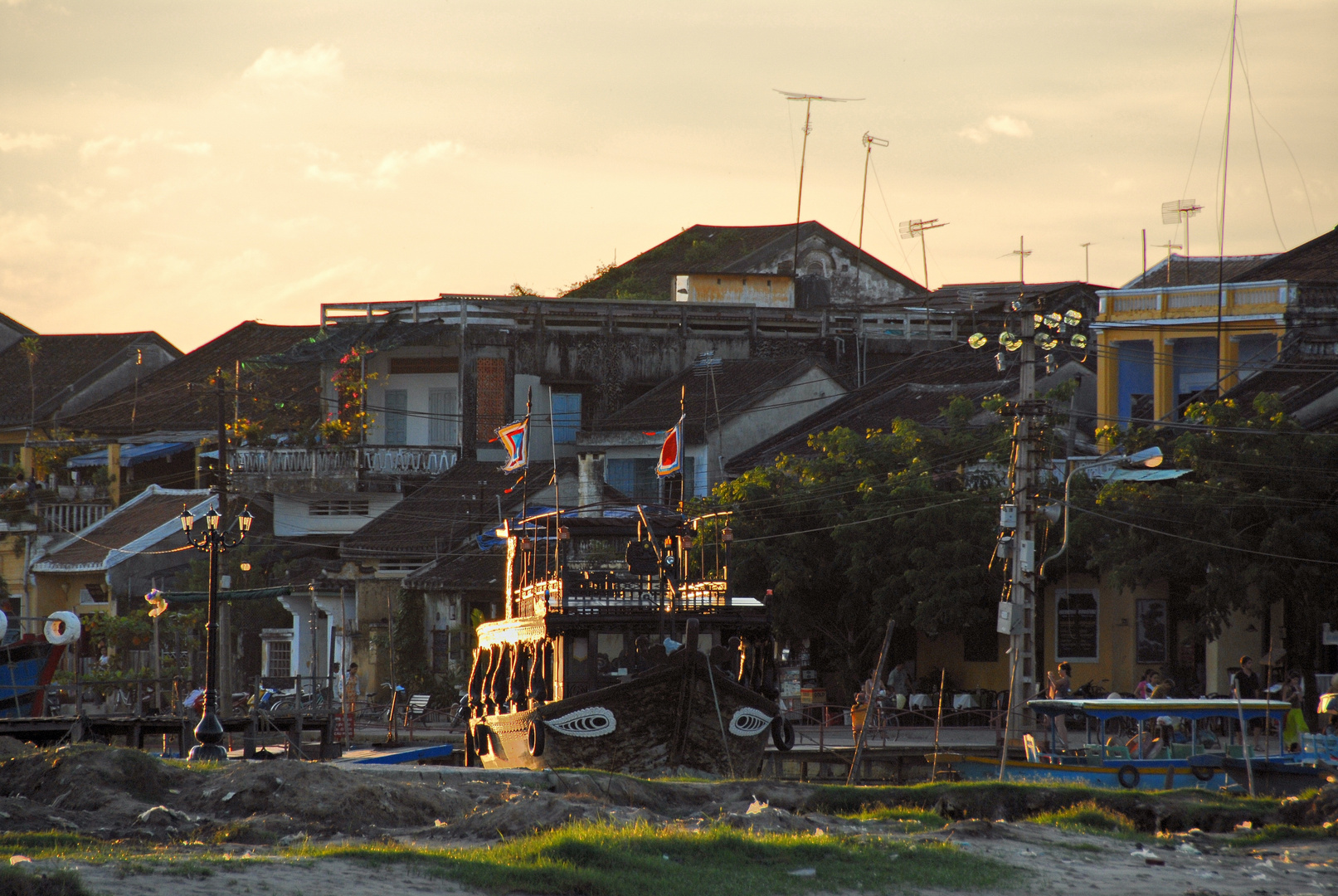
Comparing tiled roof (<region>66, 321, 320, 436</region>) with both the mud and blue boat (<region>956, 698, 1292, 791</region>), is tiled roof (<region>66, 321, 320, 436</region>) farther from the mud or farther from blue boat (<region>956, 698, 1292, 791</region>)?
the mud

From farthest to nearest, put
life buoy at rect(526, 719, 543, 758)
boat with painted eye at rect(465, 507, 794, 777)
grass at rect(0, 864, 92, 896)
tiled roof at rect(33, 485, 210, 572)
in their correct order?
tiled roof at rect(33, 485, 210, 572) < life buoy at rect(526, 719, 543, 758) < boat with painted eye at rect(465, 507, 794, 777) < grass at rect(0, 864, 92, 896)

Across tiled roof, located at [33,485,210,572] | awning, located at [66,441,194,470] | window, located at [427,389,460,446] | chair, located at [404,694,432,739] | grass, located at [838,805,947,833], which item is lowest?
chair, located at [404,694,432,739]

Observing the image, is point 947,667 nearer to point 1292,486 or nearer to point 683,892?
point 1292,486

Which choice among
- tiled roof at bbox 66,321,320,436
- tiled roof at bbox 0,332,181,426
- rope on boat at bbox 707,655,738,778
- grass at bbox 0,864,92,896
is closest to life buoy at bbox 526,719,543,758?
rope on boat at bbox 707,655,738,778

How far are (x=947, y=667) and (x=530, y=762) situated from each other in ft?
44.3

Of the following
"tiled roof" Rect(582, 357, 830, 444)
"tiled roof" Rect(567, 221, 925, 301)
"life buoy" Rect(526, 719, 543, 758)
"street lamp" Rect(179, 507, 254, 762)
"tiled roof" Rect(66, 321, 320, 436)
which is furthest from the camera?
"tiled roof" Rect(567, 221, 925, 301)

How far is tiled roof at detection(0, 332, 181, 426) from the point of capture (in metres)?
51.9

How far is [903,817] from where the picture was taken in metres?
15.1

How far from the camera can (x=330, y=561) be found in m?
40.2

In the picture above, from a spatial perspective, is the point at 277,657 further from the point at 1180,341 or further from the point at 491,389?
the point at 1180,341

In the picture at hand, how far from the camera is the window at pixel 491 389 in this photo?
43.4 metres

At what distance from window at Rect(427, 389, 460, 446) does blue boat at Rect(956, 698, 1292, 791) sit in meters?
24.9

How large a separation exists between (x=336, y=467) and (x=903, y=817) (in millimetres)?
29842

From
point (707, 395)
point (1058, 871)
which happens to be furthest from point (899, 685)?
point (1058, 871)
